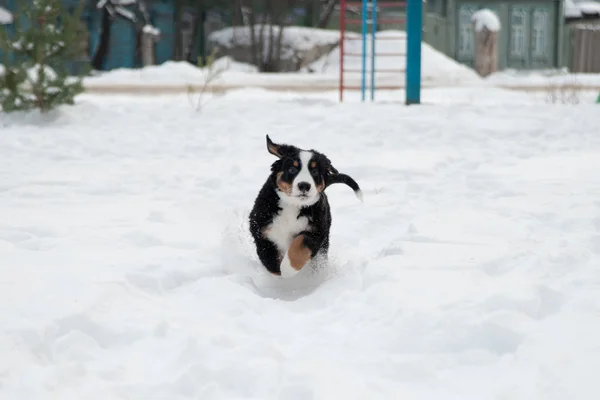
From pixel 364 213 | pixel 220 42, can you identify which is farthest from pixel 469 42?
pixel 364 213

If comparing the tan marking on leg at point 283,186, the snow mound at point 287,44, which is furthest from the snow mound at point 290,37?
the tan marking on leg at point 283,186

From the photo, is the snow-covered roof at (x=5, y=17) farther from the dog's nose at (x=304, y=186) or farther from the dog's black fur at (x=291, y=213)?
the dog's nose at (x=304, y=186)

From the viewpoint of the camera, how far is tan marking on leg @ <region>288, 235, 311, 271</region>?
4102mm

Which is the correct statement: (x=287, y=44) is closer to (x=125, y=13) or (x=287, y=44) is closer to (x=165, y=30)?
(x=165, y=30)

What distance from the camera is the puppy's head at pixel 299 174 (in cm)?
406

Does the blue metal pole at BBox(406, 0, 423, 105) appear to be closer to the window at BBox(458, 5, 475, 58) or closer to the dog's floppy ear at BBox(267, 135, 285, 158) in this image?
the dog's floppy ear at BBox(267, 135, 285, 158)

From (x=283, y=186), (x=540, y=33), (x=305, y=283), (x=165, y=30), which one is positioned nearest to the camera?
(x=283, y=186)

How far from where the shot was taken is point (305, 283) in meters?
4.50

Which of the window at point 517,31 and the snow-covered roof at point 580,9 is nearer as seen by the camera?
the window at point 517,31

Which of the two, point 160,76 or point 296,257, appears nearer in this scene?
point 296,257

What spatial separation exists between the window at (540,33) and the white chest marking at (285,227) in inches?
1079

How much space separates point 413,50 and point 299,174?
9.89m

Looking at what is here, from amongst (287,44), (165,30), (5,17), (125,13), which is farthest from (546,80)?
(5,17)

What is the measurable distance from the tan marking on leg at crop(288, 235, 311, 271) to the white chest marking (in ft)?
0.45
